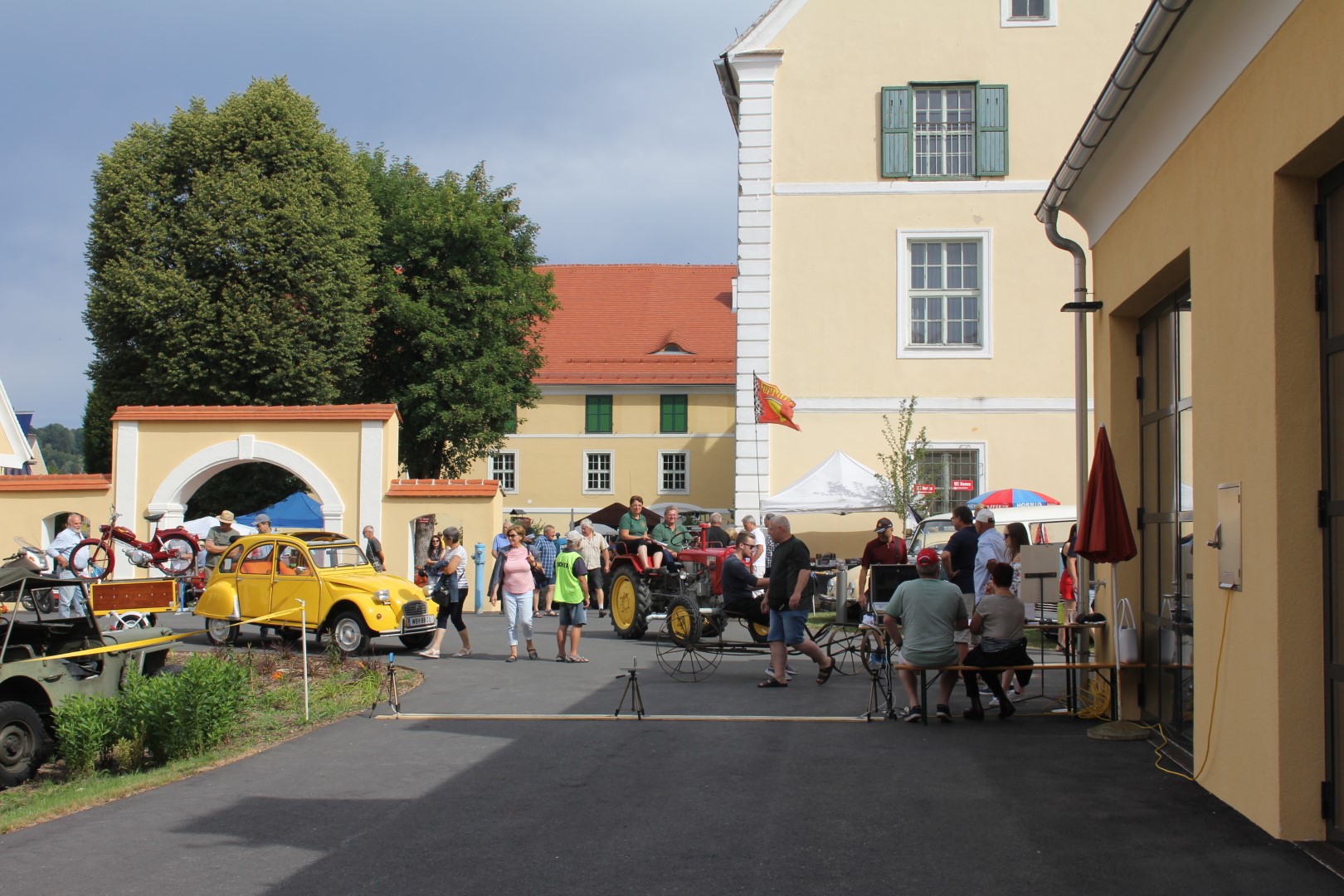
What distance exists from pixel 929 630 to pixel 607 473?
3787cm

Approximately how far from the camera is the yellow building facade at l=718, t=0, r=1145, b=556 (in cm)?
2525

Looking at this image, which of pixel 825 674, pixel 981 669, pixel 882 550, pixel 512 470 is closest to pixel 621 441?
pixel 512 470

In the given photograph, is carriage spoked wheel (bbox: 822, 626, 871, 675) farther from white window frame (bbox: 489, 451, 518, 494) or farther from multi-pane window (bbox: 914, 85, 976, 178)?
white window frame (bbox: 489, 451, 518, 494)

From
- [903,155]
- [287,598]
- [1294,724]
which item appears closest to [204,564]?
[287,598]

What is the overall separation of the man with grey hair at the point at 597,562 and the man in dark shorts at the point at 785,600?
33.5ft

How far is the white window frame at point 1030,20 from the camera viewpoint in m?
25.4

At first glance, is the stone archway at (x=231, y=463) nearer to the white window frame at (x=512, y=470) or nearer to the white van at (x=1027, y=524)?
the white van at (x=1027, y=524)

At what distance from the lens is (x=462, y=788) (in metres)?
8.47

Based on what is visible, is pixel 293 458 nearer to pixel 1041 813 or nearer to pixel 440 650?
pixel 440 650

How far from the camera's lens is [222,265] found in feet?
109

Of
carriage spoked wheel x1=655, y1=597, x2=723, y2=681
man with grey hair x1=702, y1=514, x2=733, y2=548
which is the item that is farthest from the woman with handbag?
man with grey hair x1=702, y1=514, x2=733, y2=548

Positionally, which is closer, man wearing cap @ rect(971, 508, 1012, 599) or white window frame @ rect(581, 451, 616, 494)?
man wearing cap @ rect(971, 508, 1012, 599)

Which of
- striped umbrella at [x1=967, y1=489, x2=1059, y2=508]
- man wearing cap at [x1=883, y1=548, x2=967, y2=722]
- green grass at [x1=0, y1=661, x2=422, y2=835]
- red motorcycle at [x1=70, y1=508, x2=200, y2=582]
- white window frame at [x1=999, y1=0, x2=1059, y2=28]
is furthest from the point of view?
white window frame at [x1=999, y1=0, x2=1059, y2=28]

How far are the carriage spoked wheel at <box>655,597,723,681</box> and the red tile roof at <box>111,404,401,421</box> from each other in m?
10.8
